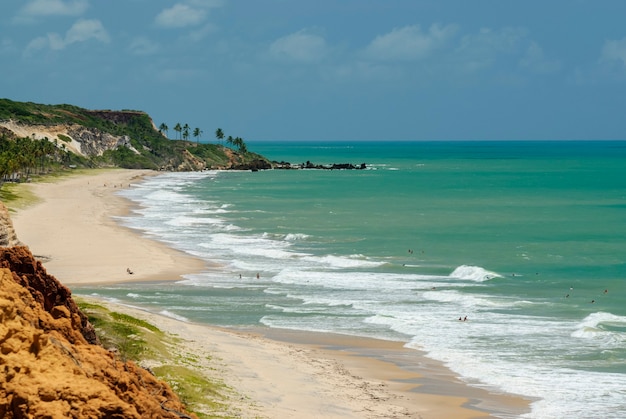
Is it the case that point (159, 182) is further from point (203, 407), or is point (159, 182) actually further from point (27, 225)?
point (203, 407)

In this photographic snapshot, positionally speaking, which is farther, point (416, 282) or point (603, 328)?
point (416, 282)

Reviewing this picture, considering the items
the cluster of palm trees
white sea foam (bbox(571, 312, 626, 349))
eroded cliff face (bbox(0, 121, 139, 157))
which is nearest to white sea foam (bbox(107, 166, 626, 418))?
white sea foam (bbox(571, 312, 626, 349))

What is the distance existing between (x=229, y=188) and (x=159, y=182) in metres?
17.9

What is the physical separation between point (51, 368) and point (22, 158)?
112419mm

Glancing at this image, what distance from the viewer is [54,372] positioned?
41.6 feet

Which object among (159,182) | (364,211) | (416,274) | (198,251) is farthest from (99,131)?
(416,274)

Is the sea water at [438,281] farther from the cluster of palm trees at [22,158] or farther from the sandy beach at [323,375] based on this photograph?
the cluster of palm trees at [22,158]

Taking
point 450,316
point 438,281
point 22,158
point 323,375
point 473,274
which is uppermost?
point 22,158

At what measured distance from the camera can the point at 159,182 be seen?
490 ft

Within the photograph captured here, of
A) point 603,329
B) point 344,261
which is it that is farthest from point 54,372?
point 344,261

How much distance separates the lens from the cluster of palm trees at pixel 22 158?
347ft

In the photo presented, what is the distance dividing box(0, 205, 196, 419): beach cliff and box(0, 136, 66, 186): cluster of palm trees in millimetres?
86434

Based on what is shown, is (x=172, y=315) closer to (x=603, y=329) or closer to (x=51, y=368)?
(x=603, y=329)

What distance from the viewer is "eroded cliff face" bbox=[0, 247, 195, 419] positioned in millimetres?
12195
